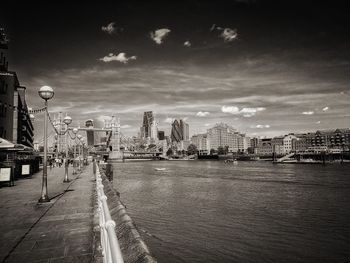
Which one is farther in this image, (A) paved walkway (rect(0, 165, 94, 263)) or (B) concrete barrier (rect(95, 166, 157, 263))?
(A) paved walkway (rect(0, 165, 94, 263))

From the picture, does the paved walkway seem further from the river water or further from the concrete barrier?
the river water

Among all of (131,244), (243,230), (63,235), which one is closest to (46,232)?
(63,235)

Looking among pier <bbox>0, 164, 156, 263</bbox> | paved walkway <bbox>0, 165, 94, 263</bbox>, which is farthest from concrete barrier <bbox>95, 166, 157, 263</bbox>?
paved walkway <bbox>0, 165, 94, 263</bbox>

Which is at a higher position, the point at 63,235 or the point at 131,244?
the point at 131,244

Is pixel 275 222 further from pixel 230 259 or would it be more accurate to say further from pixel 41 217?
pixel 41 217

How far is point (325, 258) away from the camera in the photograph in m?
12.8

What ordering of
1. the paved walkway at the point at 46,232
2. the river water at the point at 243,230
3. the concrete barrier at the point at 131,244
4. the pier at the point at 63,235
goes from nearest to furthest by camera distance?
the concrete barrier at the point at 131,244, the pier at the point at 63,235, the paved walkway at the point at 46,232, the river water at the point at 243,230

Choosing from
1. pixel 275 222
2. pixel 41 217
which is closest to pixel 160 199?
pixel 275 222

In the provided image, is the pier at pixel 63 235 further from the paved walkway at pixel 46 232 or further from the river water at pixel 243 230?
the river water at pixel 243 230

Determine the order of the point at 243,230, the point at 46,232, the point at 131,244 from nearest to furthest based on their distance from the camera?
the point at 131,244 < the point at 46,232 < the point at 243,230

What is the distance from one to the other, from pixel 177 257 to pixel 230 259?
2.44 m

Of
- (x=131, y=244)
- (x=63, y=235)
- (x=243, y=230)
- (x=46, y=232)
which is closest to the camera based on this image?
(x=131, y=244)

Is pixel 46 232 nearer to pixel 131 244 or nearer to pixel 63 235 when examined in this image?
pixel 63 235

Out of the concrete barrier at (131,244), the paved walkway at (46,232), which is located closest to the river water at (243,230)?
the paved walkway at (46,232)
